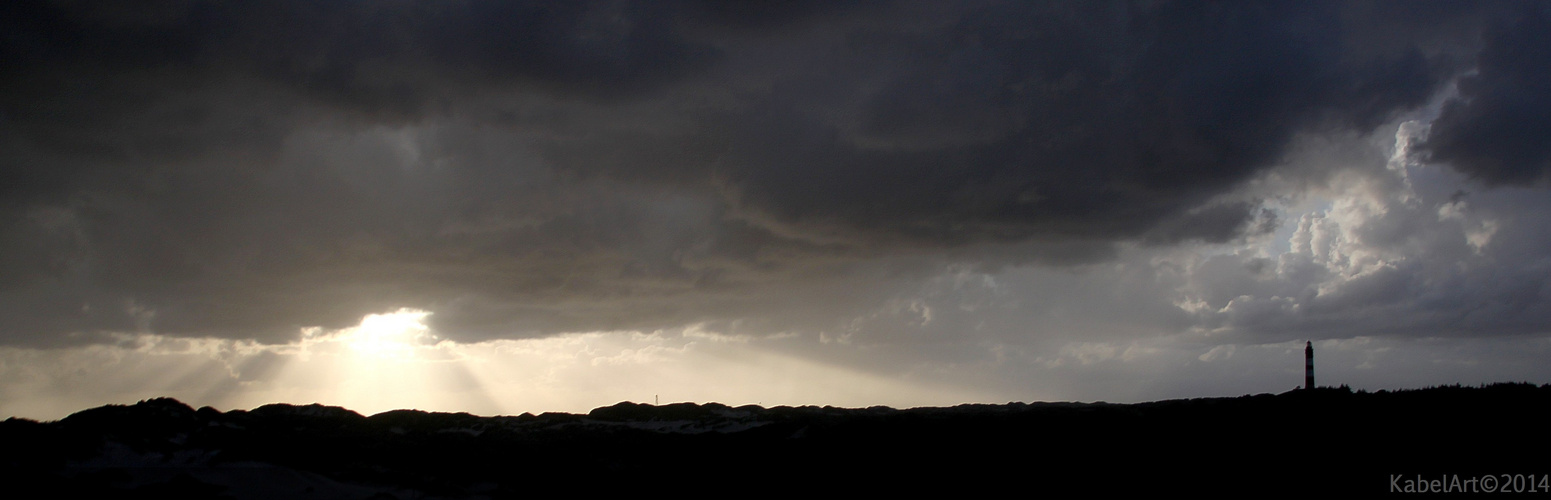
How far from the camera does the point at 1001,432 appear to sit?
4631 cm

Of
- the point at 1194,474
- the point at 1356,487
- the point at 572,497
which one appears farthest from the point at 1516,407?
the point at 572,497

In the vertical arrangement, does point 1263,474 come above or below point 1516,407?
below

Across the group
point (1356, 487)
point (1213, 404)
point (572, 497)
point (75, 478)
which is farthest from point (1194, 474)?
point (75, 478)

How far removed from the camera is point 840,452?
45125 millimetres

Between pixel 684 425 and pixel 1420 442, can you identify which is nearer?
pixel 1420 442

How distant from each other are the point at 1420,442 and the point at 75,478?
2066 inches

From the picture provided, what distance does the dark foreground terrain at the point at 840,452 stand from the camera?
3325 centimetres

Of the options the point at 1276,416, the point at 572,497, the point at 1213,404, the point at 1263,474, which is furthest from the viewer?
the point at 1213,404

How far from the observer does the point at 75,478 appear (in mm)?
31609

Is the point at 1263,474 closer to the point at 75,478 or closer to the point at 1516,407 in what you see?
the point at 1516,407

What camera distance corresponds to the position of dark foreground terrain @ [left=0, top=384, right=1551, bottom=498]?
33250 millimetres

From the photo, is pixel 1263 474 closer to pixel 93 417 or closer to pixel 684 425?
pixel 684 425

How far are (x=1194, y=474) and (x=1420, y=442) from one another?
9060mm

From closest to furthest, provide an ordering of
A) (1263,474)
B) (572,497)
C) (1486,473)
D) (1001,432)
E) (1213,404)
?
(1486,473) < (1263,474) < (572,497) < (1001,432) < (1213,404)
